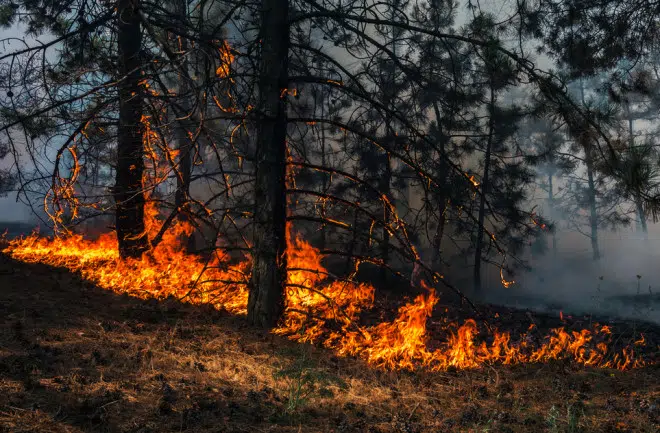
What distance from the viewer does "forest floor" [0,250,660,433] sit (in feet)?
13.4

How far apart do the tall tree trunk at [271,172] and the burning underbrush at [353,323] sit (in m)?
0.30

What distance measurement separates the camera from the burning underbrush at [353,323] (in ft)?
22.1

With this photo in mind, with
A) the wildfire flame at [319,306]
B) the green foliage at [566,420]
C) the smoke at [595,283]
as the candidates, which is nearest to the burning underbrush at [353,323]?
the wildfire flame at [319,306]

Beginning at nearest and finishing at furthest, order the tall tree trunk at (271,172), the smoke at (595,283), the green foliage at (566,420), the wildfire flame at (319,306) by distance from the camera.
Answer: the green foliage at (566,420) → the wildfire flame at (319,306) → the tall tree trunk at (271,172) → the smoke at (595,283)

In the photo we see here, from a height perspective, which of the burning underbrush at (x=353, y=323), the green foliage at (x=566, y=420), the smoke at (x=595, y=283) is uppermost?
the smoke at (x=595, y=283)

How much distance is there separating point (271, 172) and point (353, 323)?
7.47ft

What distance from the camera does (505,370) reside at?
6.32 metres

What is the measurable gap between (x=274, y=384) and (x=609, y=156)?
436 cm

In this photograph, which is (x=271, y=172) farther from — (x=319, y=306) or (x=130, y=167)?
(x=130, y=167)

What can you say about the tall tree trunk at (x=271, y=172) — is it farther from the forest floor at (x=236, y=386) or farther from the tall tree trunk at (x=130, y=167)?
the tall tree trunk at (x=130, y=167)

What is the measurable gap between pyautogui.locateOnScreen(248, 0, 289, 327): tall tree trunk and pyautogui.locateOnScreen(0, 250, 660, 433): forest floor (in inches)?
23.1

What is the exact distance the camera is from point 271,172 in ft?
22.8

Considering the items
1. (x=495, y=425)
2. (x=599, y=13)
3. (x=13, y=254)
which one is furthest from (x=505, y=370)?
(x=13, y=254)

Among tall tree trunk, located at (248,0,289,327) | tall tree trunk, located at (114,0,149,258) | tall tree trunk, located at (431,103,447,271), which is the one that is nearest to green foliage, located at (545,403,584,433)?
tall tree trunk, located at (431,103,447,271)
